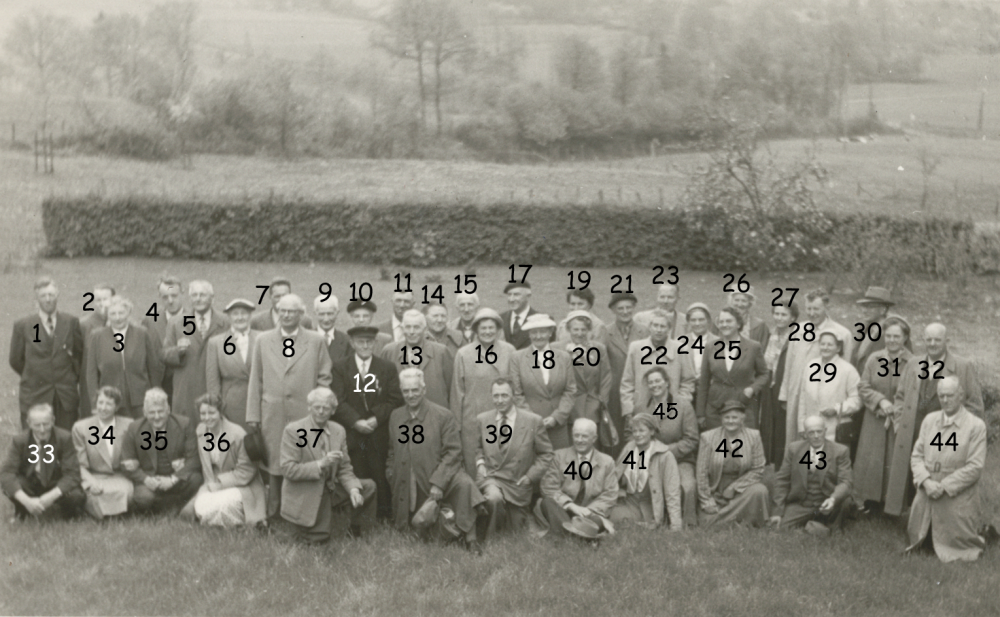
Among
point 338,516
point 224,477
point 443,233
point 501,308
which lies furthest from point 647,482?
point 443,233

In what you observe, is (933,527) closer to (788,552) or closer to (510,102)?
(788,552)

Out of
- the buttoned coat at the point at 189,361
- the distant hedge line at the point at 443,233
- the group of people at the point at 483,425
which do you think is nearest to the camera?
the group of people at the point at 483,425

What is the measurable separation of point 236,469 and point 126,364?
58.5 inches

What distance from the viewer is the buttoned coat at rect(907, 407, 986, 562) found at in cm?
671

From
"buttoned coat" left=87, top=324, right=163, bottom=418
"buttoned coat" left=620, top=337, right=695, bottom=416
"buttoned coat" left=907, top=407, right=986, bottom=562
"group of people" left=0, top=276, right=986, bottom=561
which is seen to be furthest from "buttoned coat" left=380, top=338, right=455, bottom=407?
"buttoned coat" left=907, top=407, right=986, bottom=562

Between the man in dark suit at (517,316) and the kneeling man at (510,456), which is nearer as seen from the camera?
the kneeling man at (510,456)

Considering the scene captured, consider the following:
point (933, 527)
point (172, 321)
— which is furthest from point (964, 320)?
point (172, 321)

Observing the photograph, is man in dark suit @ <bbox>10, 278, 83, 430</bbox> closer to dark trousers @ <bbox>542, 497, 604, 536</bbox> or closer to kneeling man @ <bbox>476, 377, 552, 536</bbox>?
kneeling man @ <bbox>476, 377, 552, 536</bbox>

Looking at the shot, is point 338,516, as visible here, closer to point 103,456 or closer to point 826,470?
point 103,456

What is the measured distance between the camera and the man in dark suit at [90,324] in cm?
798

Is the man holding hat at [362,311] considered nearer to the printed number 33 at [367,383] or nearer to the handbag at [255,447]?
the printed number 33 at [367,383]

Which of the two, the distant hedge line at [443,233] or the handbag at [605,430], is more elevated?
the distant hedge line at [443,233]

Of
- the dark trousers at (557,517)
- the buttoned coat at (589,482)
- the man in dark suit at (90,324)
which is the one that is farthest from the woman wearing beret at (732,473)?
the man in dark suit at (90,324)

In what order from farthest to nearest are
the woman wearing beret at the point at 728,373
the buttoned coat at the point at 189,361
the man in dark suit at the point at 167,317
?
1. the man in dark suit at the point at 167,317
2. the buttoned coat at the point at 189,361
3. the woman wearing beret at the point at 728,373
